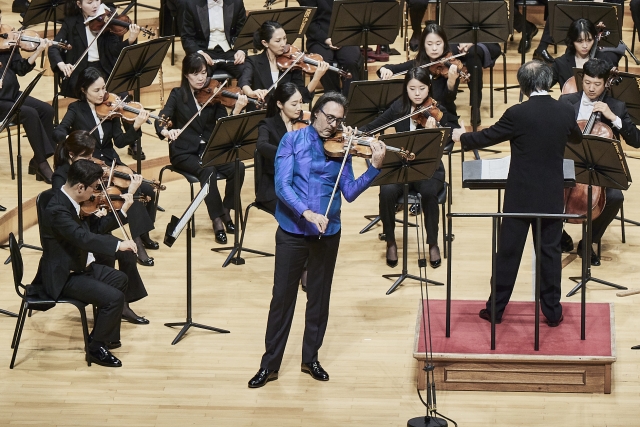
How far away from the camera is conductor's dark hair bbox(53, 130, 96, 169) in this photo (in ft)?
18.0

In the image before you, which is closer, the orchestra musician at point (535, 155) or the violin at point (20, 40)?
the orchestra musician at point (535, 155)

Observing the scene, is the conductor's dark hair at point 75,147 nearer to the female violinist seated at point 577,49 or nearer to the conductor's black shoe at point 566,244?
the conductor's black shoe at point 566,244

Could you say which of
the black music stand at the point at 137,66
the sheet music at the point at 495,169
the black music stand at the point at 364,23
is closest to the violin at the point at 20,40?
the black music stand at the point at 137,66

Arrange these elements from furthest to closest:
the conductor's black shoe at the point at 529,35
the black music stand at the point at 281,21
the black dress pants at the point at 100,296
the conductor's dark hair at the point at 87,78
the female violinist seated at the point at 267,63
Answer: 1. the conductor's black shoe at the point at 529,35
2. the black music stand at the point at 281,21
3. the female violinist seated at the point at 267,63
4. the conductor's dark hair at the point at 87,78
5. the black dress pants at the point at 100,296

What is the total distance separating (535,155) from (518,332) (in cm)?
78

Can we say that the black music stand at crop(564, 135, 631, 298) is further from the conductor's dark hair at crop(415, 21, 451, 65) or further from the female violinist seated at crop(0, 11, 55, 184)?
the female violinist seated at crop(0, 11, 55, 184)

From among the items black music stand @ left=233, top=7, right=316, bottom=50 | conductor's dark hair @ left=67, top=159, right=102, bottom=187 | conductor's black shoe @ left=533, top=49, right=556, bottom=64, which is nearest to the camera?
conductor's dark hair @ left=67, top=159, right=102, bottom=187

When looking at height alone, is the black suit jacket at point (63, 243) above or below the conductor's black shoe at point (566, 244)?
above

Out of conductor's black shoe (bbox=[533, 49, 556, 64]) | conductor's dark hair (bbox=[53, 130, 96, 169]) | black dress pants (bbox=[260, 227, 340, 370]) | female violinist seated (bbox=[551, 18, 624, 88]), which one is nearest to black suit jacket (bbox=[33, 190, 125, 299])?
conductor's dark hair (bbox=[53, 130, 96, 169])

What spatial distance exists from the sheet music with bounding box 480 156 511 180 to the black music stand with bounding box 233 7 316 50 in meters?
2.49

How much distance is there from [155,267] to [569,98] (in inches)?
94.5

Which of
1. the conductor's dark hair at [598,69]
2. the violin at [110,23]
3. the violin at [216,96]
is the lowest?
the violin at [216,96]

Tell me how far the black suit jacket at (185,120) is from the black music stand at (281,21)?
28.5 inches

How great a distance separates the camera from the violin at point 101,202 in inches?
202
